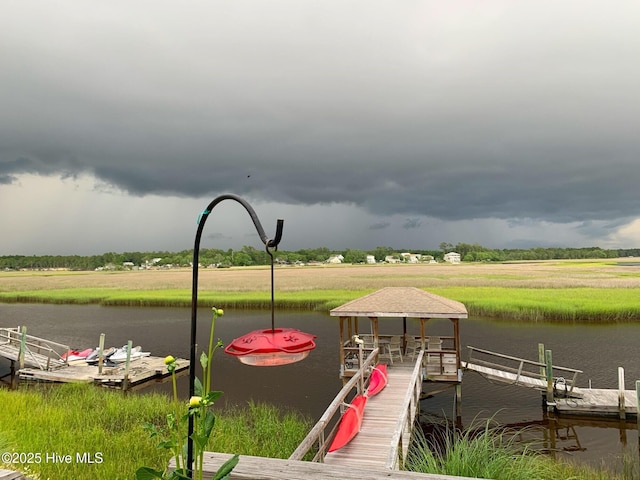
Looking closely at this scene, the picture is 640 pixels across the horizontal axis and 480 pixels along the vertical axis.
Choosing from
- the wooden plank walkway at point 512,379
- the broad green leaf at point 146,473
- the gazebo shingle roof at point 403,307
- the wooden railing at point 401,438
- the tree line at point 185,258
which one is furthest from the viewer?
the tree line at point 185,258

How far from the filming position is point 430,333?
2872 cm

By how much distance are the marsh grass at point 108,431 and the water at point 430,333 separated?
8.88 feet

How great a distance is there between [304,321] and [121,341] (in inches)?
528

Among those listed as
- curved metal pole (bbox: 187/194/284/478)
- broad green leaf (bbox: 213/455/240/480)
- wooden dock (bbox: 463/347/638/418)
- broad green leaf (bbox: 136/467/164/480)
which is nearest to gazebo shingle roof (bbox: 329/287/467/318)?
wooden dock (bbox: 463/347/638/418)

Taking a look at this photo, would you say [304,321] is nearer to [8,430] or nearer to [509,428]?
[509,428]

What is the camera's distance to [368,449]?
8.25 metres

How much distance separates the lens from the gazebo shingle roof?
13875 millimetres

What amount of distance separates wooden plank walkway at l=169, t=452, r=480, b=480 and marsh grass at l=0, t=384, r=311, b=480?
14.5ft

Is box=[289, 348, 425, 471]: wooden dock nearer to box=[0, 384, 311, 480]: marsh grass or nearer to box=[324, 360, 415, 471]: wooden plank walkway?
box=[324, 360, 415, 471]: wooden plank walkway

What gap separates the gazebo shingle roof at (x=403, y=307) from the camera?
13.9m

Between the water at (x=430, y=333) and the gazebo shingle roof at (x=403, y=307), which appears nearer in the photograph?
the water at (x=430, y=333)

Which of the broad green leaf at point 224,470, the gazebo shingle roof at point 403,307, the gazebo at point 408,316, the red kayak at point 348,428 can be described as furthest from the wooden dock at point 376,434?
the broad green leaf at point 224,470

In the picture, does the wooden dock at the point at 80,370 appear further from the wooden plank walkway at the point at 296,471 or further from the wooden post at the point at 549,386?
the wooden post at the point at 549,386

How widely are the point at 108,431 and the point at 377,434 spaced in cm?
750
